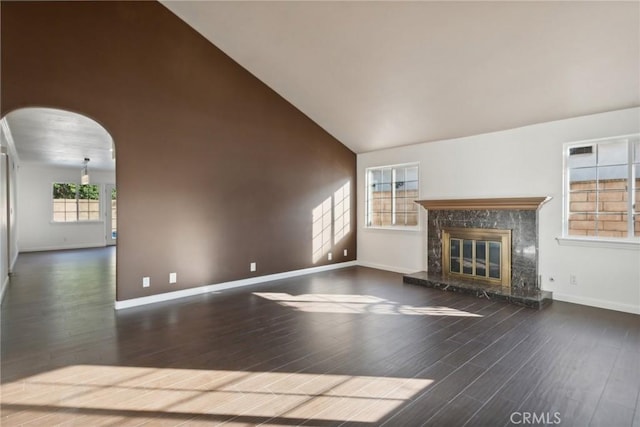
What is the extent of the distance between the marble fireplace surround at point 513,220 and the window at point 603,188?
39 centimetres

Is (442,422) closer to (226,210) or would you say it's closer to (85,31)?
(226,210)

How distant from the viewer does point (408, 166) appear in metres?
6.43

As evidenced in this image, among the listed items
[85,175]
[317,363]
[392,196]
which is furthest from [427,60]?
[85,175]

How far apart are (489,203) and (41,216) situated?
11.9 meters

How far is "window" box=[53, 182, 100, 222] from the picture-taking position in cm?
1016

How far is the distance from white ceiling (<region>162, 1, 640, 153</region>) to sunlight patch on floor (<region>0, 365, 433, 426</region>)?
354cm

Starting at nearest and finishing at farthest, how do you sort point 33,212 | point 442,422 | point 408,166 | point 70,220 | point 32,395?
point 442,422 < point 32,395 < point 408,166 < point 33,212 < point 70,220

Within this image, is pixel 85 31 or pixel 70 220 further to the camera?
pixel 70 220

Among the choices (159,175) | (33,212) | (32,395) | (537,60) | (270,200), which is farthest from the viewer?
(33,212)

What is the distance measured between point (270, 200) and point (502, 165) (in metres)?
3.78

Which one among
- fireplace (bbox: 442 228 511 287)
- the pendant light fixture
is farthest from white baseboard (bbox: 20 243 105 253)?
fireplace (bbox: 442 228 511 287)

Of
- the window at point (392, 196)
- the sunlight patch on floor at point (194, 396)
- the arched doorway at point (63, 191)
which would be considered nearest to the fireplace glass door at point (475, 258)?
the window at point (392, 196)

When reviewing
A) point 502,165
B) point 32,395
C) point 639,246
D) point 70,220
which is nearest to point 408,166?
point 502,165

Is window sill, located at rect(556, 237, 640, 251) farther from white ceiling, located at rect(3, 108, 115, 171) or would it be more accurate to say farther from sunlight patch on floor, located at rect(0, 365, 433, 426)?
white ceiling, located at rect(3, 108, 115, 171)
